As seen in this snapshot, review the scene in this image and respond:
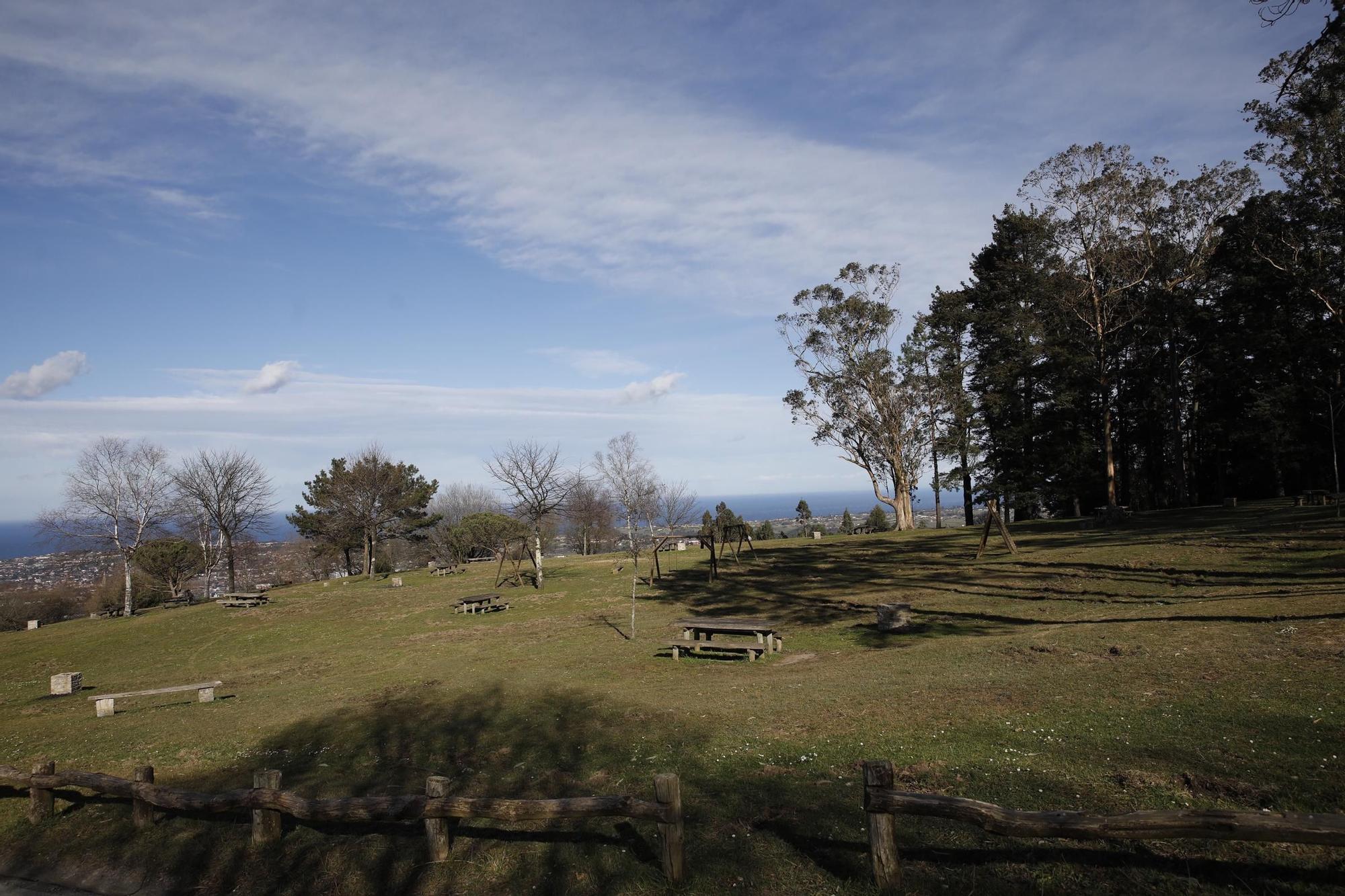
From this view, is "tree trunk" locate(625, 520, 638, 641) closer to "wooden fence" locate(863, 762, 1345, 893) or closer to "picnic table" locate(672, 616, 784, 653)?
"picnic table" locate(672, 616, 784, 653)

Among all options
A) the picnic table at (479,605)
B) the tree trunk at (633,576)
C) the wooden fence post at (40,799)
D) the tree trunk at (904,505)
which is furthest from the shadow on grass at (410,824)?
the tree trunk at (904,505)

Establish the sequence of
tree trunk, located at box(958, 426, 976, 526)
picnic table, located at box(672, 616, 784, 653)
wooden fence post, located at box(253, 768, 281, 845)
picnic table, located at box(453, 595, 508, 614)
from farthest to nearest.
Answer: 1. tree trunk, located at box(958, 426, 976, 526)
2. picnic table, located at box(453, 595, 508, 614)
3. picnic table, located at box(672, 616, 784, 653)
4. wooden fence post, located at box(253, 768, 281, 845)

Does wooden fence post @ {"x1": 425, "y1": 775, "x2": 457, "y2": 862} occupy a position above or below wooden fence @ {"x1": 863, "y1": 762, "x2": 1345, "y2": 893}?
below

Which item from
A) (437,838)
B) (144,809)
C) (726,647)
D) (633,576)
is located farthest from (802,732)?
(633,576)

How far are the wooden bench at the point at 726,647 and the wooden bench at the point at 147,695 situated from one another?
1110 cm

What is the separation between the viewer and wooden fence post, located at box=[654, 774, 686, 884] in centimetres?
578

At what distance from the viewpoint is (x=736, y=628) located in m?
17.8

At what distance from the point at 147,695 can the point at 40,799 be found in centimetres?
927

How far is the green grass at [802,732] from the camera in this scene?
623 centimetres

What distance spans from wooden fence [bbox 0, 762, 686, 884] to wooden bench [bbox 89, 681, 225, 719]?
783 cm

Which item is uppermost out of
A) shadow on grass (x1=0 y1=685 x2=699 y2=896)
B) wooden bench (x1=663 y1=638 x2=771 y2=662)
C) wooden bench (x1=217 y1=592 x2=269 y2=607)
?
shadow on grass (x1=0 y1=685 x2=699 y2=896)

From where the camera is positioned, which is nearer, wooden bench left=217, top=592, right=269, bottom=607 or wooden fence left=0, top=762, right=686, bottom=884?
wooden fence left=0, top=762, right=686, bottom=884

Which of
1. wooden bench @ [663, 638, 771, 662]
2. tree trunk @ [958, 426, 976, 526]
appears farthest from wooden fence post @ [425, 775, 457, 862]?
tree trunk @ [958, 426, 976, 526]

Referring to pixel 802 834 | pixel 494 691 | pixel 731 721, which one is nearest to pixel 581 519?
pixel 494 691
